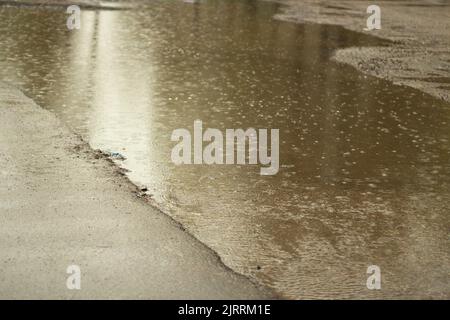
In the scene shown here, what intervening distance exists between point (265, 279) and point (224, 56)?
9.90 metres

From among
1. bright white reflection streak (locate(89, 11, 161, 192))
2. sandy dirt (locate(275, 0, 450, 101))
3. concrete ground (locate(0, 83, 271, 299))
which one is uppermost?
sandy dirt (locate(275, 0, 450, 101))

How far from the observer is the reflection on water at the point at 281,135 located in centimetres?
674

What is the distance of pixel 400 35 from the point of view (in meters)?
18.5

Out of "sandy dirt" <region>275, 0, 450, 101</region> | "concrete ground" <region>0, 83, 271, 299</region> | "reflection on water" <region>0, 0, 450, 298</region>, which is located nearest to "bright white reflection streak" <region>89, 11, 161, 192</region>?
"reflection on water" <region>0, 0, 450, 298</region>

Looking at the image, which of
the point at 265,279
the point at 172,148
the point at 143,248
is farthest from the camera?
the point at 172,148

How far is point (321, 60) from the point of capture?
1568 cm

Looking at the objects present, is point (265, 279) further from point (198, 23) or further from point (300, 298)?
point (198, 23)

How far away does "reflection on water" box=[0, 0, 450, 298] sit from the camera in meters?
6.74

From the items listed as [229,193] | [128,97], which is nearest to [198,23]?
[128,97]

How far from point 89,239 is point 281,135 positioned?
4.09 m

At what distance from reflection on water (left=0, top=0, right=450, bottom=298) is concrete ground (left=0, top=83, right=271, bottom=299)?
0.28m

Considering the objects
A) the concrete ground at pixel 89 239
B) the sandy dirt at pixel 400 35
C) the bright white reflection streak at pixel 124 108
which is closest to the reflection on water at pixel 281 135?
the bright white reflection streak at pixel 124 108

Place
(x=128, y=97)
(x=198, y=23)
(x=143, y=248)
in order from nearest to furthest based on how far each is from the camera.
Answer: (x=143, y=248), (x=128, y=97), (x=198, y=23)

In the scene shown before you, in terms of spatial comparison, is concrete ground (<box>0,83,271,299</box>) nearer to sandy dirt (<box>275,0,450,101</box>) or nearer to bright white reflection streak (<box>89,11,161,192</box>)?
bright white reflection streak (<box>89,11,161,192</box>)
